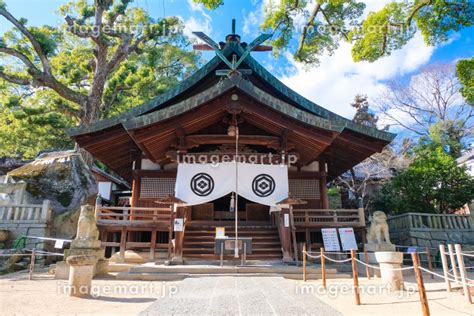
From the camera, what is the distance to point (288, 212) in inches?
350

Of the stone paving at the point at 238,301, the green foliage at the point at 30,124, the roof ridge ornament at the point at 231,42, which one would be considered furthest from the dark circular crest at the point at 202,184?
the green foliage at the point at 30,124

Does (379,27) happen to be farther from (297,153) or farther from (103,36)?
(103,36)

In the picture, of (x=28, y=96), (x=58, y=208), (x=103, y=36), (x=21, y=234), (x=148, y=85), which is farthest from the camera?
(x=28, y=96)

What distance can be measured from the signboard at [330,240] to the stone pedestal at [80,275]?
22.3ft

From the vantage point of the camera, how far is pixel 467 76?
9.54 metres

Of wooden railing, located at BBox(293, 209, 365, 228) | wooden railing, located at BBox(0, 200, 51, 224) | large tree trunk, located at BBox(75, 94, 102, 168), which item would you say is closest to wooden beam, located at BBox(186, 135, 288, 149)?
wooden railing, located at BBox(293, 209, 365, 228)

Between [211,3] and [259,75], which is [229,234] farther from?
[211,3]

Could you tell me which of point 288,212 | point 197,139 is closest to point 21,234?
point 197,139

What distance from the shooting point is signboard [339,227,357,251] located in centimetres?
934

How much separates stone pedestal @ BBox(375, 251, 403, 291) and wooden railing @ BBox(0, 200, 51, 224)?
38.6 feet

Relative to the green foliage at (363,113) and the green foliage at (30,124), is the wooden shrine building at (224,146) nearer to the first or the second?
the green foliage at (30,124)

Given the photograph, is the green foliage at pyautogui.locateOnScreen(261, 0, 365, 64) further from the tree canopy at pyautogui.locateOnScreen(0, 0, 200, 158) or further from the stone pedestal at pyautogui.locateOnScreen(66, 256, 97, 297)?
the stone pedestal at pyautogui.locateOnScreen(66, 256, 97, 297)

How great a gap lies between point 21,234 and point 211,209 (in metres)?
7.29

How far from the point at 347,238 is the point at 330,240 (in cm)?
55
